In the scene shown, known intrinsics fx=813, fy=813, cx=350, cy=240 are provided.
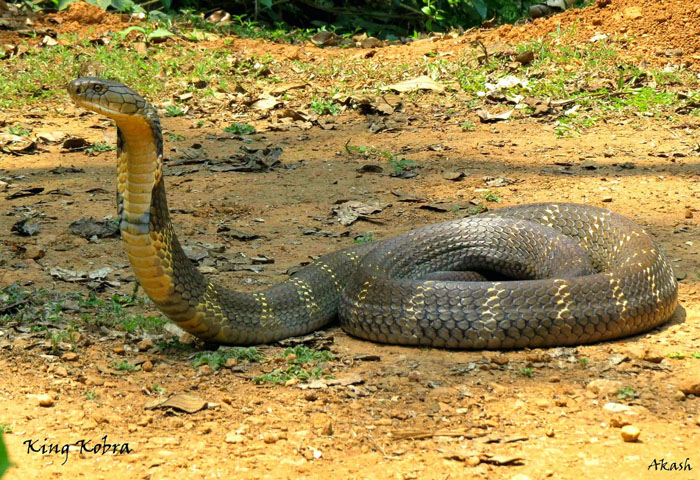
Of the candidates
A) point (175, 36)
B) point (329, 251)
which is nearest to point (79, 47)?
point (175, 36)

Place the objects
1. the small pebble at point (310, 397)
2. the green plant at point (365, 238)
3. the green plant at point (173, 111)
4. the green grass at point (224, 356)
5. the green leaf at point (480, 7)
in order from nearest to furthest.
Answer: the small pebble at point (310, 397) < the green grass at point (224, 356) < the green plant at point (365, 238) < the green plant at point (173, 111) < the green leaf at point (480, 7)

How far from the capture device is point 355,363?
4.89 meters

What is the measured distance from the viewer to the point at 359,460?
3.63 meters

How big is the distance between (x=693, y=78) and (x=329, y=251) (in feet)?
20.2

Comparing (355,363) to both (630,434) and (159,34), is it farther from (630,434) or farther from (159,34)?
(159,34)

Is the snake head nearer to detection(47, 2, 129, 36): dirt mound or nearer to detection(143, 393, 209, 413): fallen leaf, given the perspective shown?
detection(143, 393, 209, 413): fallen leaf

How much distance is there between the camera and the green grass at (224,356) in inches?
188

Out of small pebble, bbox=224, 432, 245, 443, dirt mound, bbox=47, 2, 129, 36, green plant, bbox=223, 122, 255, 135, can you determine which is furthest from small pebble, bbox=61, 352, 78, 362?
dirt mound, bbox=47, 2, 129, 36

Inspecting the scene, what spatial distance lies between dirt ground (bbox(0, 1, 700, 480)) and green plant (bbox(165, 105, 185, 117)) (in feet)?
3.22

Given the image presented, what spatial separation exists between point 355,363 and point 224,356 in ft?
2.60

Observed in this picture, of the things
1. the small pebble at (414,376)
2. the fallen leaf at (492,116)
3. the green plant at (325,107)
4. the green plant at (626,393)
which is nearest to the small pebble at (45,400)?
the small pebble at (414,376)

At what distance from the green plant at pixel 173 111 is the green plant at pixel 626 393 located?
738 cm

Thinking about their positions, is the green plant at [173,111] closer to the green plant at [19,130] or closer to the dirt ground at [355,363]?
the dirt ground at [355,363]

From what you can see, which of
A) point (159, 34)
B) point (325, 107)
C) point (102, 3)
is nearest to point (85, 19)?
point (102, 3)
